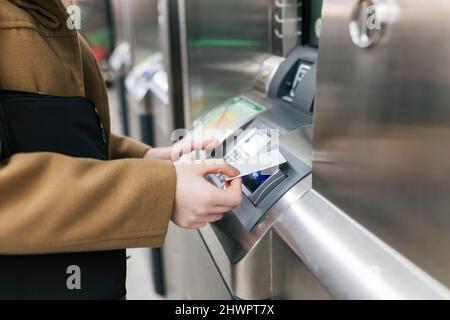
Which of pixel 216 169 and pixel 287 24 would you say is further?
pixel 287 24

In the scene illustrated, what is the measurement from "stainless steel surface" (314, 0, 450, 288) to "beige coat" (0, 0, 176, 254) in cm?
22

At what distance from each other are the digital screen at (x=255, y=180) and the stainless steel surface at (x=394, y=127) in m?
0.18

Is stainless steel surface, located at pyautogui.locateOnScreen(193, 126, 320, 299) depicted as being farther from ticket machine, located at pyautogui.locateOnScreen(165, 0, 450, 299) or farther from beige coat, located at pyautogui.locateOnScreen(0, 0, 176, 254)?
beige coat, located at pyautogui.locateOnScreen(0, 0, 176, 254)

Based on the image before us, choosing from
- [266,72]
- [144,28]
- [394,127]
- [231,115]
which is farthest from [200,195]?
[144,28]

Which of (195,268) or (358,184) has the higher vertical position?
(358,184)

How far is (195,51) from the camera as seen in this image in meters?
1.32

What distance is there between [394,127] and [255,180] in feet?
1.14

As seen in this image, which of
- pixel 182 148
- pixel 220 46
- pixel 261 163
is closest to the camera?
pixel 261 163

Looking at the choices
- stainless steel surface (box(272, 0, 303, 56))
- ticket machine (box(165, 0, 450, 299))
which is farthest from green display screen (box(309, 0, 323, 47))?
ticket machine (box(165, 0, 450, 299))

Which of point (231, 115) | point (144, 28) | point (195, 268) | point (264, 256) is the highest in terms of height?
point (144, 28)

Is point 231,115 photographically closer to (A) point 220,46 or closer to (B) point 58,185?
(A) point 220,46

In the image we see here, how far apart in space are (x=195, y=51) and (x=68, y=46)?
2.19 ft

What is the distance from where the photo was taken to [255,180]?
2.64 feet
